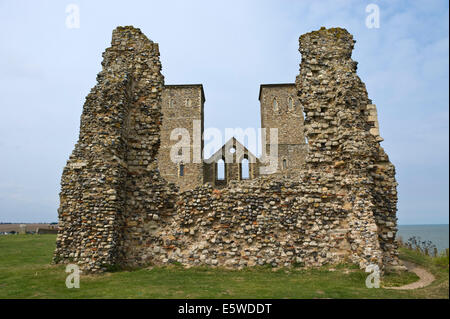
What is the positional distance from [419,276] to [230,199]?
546cm

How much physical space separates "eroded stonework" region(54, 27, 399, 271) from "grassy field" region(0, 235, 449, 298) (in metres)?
0.51

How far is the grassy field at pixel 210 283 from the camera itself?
6.26 m

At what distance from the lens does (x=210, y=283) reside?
734cm

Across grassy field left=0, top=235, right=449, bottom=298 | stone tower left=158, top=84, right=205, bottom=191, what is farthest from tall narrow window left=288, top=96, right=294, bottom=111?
grassy field left=0, top=235, right=449, bottom=298

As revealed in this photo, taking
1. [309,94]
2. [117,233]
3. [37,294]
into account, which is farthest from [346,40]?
[37,294]

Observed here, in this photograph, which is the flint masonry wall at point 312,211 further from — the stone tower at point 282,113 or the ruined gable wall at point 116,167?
the stone tower at point 282,113

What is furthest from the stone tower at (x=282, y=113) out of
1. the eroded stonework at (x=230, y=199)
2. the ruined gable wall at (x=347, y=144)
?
the eroded stonework at (x=230, y=199)

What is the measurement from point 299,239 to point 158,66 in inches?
290

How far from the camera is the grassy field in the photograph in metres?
6.26

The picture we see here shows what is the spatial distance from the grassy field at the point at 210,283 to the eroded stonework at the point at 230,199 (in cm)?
51

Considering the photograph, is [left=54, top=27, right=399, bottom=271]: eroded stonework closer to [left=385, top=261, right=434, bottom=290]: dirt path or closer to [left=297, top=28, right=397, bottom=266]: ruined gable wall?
[left=297, top=28, right=397, bottom=266]: ruined gable wall

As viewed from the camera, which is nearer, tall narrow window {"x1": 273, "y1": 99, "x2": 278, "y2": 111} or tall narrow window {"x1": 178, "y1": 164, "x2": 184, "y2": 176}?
tall narrow window {"x1": 178, "y1": 164, "x2": 184, "y2": 176}
